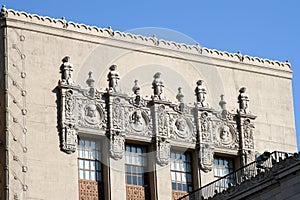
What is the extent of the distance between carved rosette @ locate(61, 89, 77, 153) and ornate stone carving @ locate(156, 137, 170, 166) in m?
4.19

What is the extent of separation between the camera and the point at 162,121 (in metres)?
56.4

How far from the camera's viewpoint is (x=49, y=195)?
51.9 meters

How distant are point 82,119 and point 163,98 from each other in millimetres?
4627

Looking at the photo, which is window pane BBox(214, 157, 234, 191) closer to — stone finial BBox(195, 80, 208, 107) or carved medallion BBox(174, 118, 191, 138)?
carved medallion BBox(174, 118, 191, 138)

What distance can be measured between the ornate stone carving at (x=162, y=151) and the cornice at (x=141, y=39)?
4.88 metres

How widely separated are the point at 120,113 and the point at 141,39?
4234 mm

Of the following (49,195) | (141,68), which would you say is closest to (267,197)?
(49,195)

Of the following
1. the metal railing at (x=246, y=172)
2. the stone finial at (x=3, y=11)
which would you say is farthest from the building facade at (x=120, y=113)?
the metal railing at (x=246, y=172)

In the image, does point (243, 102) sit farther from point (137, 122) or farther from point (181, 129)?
point (137, 122)

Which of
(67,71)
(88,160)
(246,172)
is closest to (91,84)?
(67,71)

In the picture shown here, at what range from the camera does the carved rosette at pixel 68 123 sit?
53156 millimetres

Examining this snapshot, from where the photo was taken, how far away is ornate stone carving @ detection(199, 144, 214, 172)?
56.9 meters

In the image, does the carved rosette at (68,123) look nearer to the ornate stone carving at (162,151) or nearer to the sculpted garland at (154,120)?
the sculpted garland at (154,120)

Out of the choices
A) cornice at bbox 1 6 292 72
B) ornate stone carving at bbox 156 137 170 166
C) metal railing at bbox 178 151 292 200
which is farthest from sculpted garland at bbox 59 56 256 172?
metal railing at bbox 178 151 292 200
